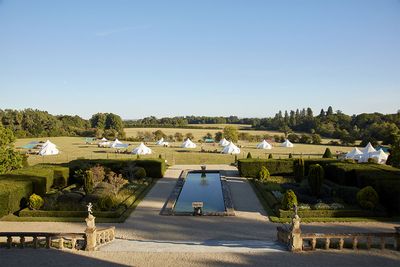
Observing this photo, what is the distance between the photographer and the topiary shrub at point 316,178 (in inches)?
874

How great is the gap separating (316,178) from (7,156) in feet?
75.0

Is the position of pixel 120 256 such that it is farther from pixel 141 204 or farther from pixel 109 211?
pixel 141 204

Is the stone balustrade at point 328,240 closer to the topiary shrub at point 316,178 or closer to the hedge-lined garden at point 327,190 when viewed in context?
the hedge-lined garden at point 327,190

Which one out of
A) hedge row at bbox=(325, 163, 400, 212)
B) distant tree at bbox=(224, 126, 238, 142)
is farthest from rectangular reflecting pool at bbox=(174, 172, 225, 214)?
distant tree at bbox=(224, 126, 238, 142)

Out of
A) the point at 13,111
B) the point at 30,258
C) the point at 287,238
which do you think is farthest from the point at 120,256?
the point at 13,111

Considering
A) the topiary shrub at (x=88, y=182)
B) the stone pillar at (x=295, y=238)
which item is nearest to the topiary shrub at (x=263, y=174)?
the topiary shrub at (x=88, y=182)

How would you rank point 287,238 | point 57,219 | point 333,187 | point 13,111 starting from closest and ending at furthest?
1. point 287,238
2. point 57,219
3. point 333,187
4. point 13,111

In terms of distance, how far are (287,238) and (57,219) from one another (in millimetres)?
10740

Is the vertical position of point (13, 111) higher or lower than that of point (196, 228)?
higher

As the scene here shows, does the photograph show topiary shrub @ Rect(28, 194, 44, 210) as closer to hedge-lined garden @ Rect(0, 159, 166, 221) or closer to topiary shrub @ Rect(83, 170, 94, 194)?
hedge-lined garden @ Rect(0, 159, 166, 221)

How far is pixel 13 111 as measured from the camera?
80750mm

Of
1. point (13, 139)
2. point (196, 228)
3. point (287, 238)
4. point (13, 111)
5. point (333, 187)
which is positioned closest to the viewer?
point (287, 238)

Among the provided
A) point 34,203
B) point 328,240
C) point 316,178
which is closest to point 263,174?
point 316,178

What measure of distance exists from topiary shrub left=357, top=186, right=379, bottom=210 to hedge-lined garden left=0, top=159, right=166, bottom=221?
1207 cm
